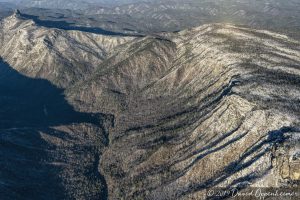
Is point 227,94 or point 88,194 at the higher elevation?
point 227,94

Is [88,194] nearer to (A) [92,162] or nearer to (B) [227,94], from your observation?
(A) [92,162]

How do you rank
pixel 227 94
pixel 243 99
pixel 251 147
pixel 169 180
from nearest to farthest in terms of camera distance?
pixel 251 147, pixel 169 180, pixel 243 99, pixel 227 94

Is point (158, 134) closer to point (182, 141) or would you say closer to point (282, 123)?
point (182, 141)

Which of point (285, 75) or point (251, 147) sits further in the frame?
point (285, 75)

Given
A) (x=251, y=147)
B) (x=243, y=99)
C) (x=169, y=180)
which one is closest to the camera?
(x=251, y=147)

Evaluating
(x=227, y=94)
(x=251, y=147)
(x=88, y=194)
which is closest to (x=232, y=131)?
(x=251, y=147)

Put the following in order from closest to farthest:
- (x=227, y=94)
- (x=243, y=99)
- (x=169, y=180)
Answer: (x=169, y=180) < (x=243, y=99) < (x=227, y=94)

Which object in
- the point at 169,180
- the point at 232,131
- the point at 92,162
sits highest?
the point at 232,131

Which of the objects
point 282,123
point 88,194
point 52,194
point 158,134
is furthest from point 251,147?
point 52,194

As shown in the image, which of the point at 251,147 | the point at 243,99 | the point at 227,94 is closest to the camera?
the point at 251,147
